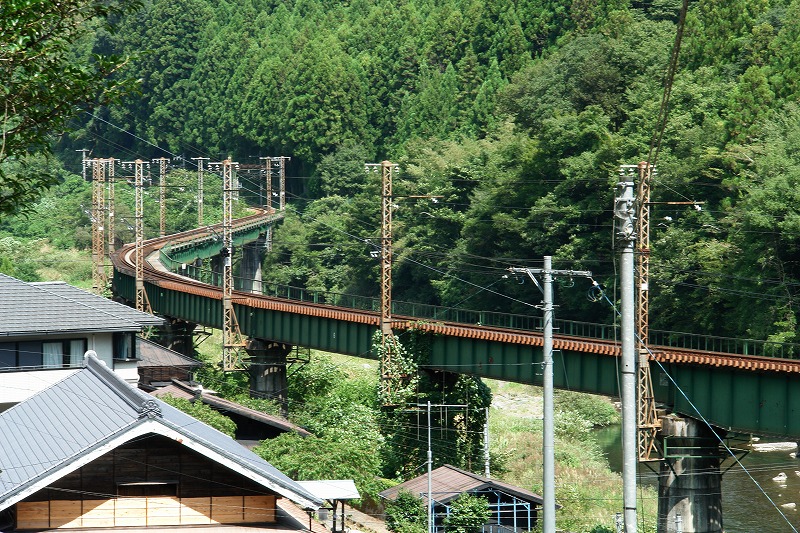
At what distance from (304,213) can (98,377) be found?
111 meters

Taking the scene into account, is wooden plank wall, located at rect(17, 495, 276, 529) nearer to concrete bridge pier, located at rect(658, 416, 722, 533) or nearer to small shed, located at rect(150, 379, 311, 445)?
concrete bridge pier, located at rect(658, 416, 722, 533)

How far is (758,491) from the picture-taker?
5694 centimetres

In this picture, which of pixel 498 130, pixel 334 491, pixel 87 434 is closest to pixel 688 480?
pixel 334 491

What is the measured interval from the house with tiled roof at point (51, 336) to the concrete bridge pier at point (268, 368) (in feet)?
86.0

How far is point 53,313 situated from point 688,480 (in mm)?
23062

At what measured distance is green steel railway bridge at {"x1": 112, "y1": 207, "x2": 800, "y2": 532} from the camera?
41875 millimetres

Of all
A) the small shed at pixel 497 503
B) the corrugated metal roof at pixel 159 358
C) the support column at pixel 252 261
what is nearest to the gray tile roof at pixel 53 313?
the small shed at pixel 497 503

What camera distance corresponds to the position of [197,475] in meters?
22.3

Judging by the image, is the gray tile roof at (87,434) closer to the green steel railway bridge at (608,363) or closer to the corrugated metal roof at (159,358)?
the green steel railway bridge at (608,363)

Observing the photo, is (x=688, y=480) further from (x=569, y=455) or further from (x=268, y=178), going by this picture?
(x=268, y=178)

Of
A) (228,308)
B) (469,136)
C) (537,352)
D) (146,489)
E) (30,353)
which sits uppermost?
(469,136)

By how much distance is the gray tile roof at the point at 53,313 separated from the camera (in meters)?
41.4

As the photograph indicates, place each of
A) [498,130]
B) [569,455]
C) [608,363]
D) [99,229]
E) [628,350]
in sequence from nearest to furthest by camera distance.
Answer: [628,350] → [608,363] → [569,455] → [99,229] → [498,130]

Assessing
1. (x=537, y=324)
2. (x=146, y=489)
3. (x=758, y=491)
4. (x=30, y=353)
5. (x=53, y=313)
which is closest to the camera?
(x=146, y=489)
